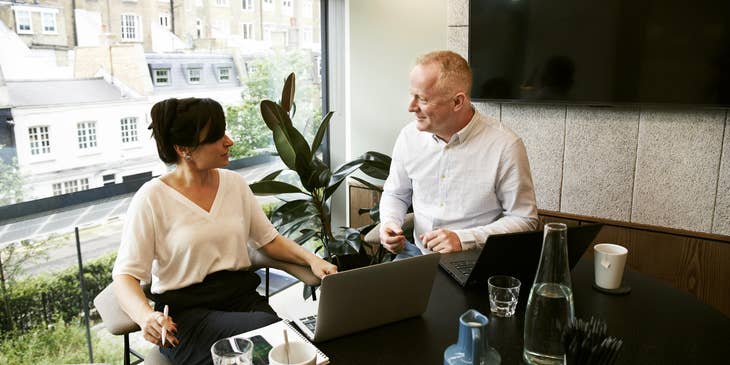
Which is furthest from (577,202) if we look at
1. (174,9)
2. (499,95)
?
(174,9)

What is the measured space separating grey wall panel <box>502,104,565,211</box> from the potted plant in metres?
0.76

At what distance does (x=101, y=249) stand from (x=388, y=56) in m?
1.96

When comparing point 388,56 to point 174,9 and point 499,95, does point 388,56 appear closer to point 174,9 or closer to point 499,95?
point 499,95

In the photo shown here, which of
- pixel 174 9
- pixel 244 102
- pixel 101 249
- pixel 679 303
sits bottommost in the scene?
pixel 101 249

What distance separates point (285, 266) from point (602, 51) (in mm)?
1826

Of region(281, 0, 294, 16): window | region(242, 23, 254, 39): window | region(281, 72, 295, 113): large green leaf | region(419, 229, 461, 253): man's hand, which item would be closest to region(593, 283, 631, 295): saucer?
region(419, 229, 461, 253): man's hand

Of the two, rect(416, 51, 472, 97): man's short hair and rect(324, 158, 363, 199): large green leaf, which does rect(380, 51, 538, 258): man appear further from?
rect(324, 158, 363, 199): large green leaf

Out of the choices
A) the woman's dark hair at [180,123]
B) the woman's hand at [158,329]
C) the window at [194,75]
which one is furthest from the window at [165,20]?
the woman's hand at [158,329]

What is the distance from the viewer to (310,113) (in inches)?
144

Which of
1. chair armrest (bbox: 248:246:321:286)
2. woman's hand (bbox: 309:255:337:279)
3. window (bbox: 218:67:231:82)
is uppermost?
window (bbox: 218:67:231:82)

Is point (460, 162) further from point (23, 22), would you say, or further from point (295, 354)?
point (23, 22)

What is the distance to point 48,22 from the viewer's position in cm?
215

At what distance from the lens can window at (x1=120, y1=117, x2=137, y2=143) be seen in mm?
2492

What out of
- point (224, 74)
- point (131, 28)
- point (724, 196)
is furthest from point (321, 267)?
point (724, 196)
